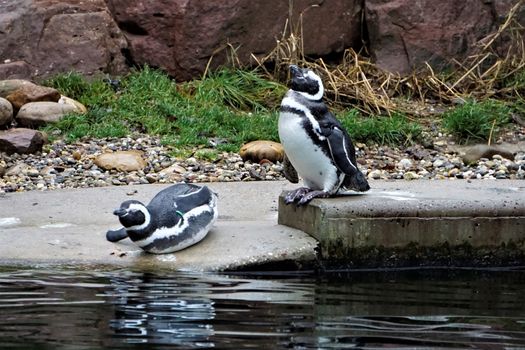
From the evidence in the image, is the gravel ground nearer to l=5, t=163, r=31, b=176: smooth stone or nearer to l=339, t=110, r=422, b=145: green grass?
l=5, t=163, r=31, b=176: smooth stone

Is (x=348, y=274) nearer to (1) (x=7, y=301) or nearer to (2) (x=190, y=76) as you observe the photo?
(1) (x=7, y=301)

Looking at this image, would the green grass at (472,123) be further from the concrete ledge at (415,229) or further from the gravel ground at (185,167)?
the concrete ledge at (415,229)

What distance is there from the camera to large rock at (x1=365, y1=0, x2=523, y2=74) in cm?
1295

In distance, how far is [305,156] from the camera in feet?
22.0

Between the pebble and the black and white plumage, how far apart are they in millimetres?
2744

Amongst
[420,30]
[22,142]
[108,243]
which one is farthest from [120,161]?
[420,30]

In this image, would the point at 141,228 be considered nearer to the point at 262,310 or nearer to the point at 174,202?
the point at 174,202

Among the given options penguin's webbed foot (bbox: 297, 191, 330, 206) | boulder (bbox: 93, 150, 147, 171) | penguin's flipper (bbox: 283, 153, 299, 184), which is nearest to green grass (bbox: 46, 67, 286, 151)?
boulder (bbox: 93, 150, 147, 171)

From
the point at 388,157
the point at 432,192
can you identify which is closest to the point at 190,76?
the point at 388,157

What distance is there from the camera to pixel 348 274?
21.4 feet

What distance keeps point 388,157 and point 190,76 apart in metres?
2.94

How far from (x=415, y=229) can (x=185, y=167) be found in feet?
11.9

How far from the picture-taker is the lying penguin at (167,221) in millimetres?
6449

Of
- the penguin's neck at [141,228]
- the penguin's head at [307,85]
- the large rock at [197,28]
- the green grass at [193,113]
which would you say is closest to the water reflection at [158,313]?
the penguin's neck at [141,228]
